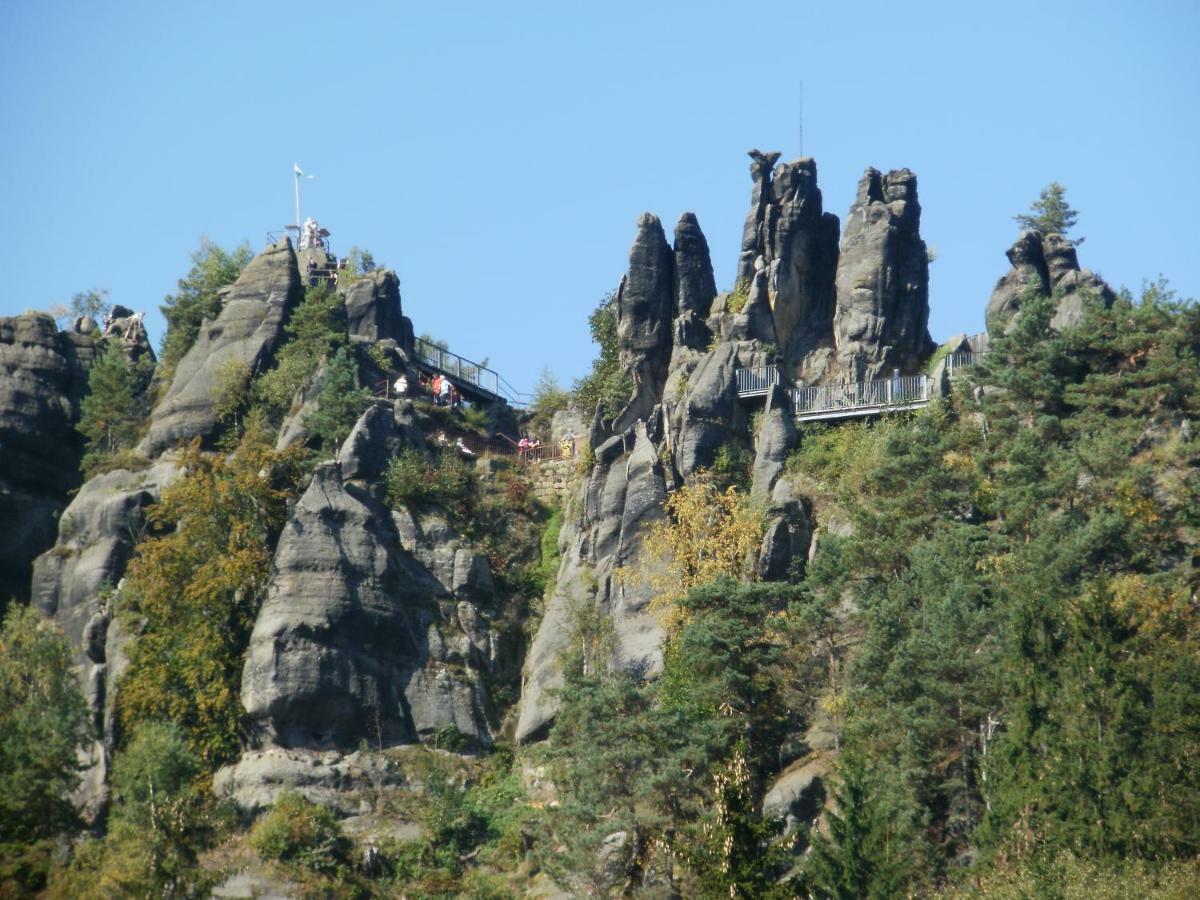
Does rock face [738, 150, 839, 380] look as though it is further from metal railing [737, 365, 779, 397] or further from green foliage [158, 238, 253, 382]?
green foliage [158, 238, 253, 382]

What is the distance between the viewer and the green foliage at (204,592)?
63.5 meters

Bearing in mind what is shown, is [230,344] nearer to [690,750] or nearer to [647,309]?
[647,309]

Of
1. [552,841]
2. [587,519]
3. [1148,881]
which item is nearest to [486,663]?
[587,519]

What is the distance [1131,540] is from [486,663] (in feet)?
56.8

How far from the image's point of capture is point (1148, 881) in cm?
4862

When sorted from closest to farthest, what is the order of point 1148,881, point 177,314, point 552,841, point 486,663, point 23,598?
1. point 1148,881
2. point 552,841
3. point 486,663
4. point 23,598
5. point 177,314

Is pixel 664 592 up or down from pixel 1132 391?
down

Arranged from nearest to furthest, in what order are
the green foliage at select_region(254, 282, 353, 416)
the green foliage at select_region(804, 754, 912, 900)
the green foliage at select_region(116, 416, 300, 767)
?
the green foliage at select_region(804, 754, 912, 900)
the green foliage at select_region(116, 416, 300, 767)
the green foliage at select_region(254, 282, 353, 416)

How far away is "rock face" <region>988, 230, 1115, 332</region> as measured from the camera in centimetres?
6844

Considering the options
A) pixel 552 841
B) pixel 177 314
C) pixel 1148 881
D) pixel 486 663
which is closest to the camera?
pixel 1148 881

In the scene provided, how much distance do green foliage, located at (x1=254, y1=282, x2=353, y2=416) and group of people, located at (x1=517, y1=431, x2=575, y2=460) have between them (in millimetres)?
6048

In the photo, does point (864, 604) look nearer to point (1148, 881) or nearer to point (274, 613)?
point (1148, 881)

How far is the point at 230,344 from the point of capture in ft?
244

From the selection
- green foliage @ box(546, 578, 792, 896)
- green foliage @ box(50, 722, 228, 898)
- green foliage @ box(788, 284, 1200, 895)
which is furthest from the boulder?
green foliage @ box(50, 722, 228, 898)
